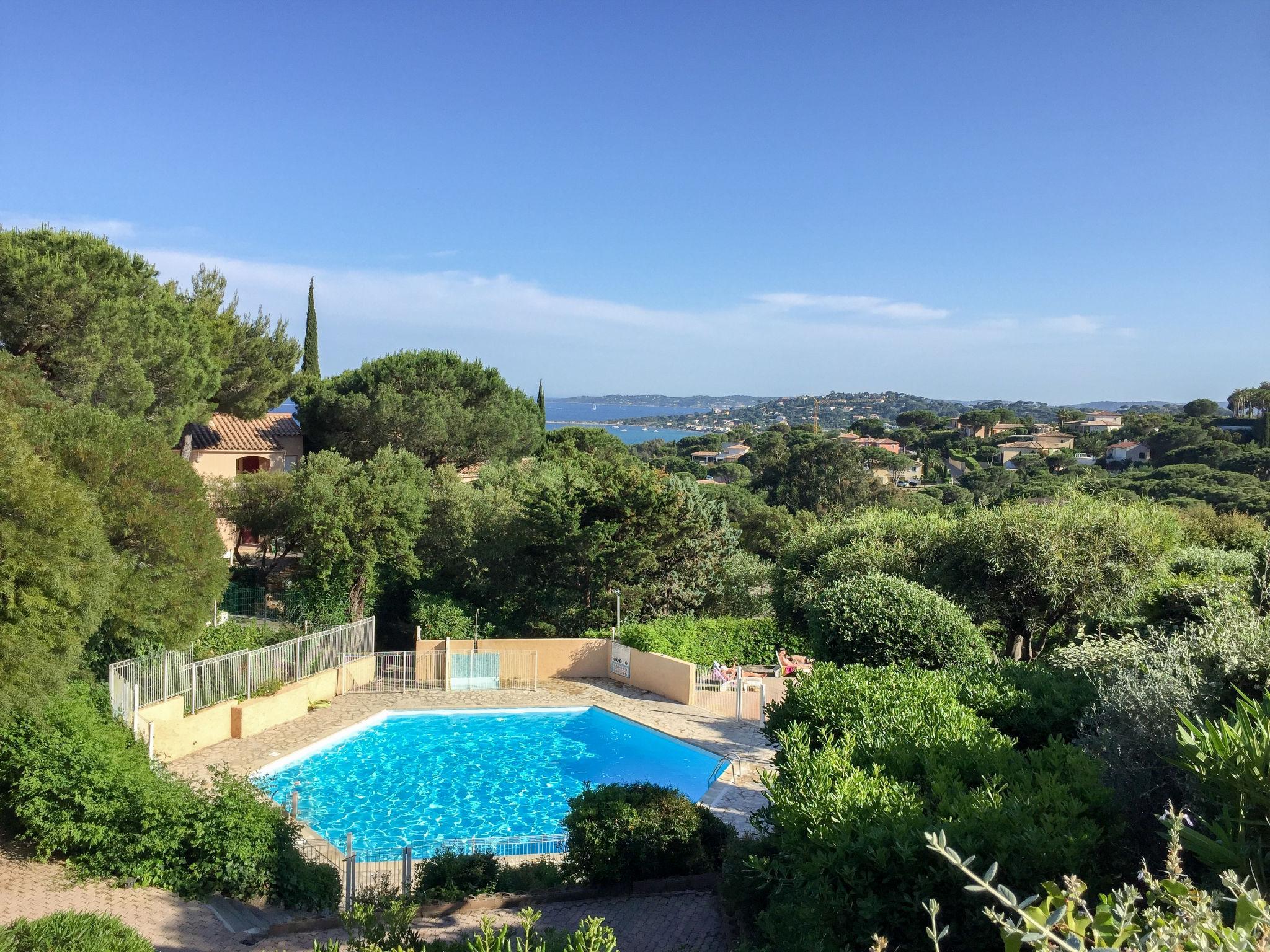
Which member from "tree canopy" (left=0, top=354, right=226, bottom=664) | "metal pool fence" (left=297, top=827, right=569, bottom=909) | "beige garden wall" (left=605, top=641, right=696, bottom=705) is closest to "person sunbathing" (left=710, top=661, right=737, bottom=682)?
"beige garden wall" (left=605, top=641, right=696, bottom=705)

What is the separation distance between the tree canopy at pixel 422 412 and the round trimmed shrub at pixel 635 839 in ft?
75.3

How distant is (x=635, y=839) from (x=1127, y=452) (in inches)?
3110

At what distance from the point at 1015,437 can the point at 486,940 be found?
112 metres

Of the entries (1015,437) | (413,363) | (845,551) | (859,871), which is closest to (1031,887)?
(859,871)

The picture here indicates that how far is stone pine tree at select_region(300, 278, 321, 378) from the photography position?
130ft

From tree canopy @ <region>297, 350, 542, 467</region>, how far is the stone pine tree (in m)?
5.19

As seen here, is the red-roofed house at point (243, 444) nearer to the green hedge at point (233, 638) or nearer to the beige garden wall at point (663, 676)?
the green hedge at point (233, 638)

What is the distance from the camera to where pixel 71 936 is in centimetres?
663

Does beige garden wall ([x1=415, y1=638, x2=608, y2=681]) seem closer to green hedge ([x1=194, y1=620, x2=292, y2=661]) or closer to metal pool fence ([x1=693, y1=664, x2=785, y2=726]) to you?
metal pool fence ([x1=693, y1=664, x2=785, y2=726])

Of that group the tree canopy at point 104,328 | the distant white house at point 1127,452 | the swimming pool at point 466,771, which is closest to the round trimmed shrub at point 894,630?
the swimming pool at point 466,771

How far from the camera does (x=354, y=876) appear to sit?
9734 millimetres

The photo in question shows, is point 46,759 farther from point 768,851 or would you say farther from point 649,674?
point 649,674

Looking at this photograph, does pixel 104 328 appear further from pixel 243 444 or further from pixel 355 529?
pixel 243 444

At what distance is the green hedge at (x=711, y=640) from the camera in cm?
1997
